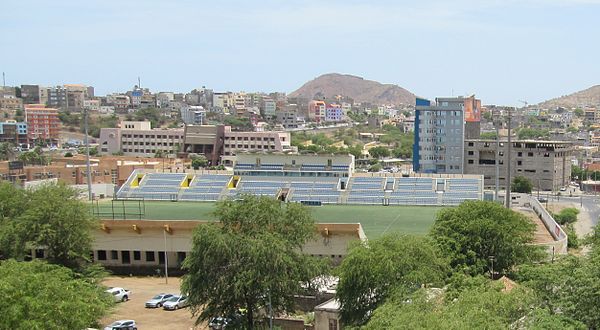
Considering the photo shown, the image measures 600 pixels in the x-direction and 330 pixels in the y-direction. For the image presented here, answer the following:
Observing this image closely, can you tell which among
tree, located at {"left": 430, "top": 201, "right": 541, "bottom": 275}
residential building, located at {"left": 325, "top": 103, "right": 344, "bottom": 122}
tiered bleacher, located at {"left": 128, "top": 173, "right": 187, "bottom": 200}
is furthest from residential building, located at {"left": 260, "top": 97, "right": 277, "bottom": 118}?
tree, located at {"left": 430, "top": 201, "right": 541, "bottom": 275}

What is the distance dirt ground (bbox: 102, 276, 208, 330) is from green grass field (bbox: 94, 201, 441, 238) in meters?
3.79

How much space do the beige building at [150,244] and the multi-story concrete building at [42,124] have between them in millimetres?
67776

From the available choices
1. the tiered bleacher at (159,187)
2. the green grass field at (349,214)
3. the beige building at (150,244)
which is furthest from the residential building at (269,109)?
the beige building at (150,244)

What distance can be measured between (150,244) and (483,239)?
13999 millimetres

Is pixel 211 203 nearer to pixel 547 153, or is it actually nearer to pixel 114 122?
pixel 547 153

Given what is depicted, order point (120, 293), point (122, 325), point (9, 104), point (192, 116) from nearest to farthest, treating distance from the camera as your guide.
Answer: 1. point (122, 325)
2. point (120, 293)
3. point (9, 104)
4. point (192, 116)

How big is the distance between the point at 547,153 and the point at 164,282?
144ft

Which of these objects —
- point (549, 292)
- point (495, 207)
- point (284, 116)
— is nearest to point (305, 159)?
point (495, 207)

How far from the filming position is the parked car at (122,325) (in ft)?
65.5

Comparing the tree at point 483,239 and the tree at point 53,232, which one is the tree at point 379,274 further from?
the tree at point 53,232

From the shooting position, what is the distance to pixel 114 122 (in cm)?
10681

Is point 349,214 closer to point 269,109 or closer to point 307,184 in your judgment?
point 307,184

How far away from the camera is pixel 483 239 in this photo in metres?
21.5

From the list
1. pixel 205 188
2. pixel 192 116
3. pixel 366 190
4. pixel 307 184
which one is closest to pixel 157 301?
pixel 205 188
